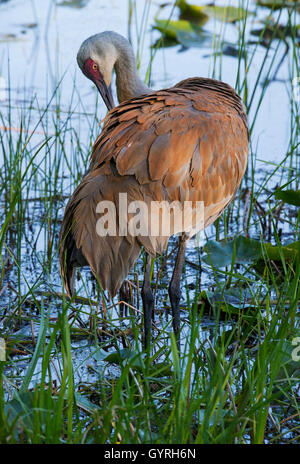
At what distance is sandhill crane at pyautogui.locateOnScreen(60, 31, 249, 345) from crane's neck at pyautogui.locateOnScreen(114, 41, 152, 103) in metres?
0.57

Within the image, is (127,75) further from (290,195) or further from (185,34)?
(185,34)

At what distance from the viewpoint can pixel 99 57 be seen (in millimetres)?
4254

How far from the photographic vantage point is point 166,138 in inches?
127

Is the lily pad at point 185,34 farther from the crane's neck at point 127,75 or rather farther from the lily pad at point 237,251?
the lily pad at point 237,251

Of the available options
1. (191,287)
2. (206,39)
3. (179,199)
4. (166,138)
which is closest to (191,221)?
(179,199)

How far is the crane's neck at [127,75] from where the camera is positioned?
4.28 metres

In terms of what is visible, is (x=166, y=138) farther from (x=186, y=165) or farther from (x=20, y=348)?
(x=20, y=348)

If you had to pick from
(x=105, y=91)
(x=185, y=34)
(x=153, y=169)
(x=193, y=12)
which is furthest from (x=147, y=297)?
(x=193, y=12)

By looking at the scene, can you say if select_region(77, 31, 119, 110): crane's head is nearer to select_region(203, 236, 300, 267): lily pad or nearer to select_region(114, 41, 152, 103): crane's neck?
select_region(114, 41, 152, 103): crane's neck

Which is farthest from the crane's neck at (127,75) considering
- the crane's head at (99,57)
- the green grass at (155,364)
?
the green grass at (155,364)

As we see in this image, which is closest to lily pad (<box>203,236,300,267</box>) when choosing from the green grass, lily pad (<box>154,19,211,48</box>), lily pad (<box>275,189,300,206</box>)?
the green grass

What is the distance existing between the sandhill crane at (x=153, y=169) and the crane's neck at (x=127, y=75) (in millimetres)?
571

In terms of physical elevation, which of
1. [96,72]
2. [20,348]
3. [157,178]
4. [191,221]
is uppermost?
[96,72]
